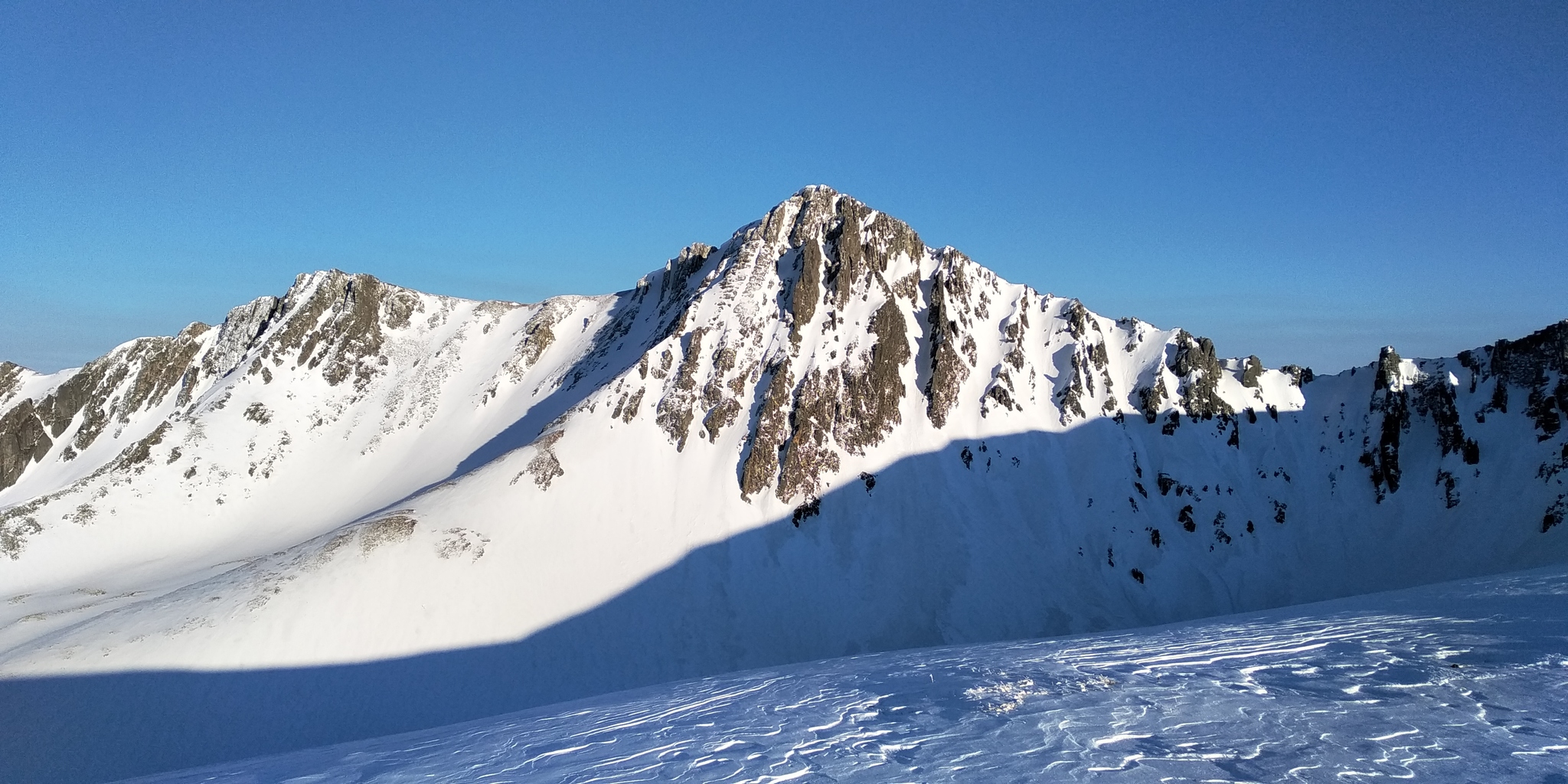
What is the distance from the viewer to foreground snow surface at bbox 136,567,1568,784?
12000 mm

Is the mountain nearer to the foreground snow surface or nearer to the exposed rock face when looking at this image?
the exposed rock face

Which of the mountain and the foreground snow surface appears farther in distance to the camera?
the mountain

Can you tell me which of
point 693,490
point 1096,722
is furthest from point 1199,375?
point 1096,722

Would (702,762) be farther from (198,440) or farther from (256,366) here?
(256,366)

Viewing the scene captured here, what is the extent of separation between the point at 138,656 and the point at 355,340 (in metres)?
62.2

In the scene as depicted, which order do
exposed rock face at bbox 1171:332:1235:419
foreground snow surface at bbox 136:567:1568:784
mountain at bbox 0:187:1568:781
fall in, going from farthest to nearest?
exposed rock face at bbox 1171:332:1235:419 < mountain at bbox 0:187:1568:781 < foreground snow surface at bbox 136:567:1568:784

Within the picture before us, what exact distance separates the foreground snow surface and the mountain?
3631cm

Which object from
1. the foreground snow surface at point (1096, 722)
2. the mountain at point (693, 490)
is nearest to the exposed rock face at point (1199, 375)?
the mountain at point (693, 490)

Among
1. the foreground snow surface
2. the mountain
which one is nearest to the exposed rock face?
the mountain

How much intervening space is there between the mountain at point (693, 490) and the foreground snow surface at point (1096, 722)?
36314 millimetres

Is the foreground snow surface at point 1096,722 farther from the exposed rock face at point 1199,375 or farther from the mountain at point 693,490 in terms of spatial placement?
the exposed rock face at point 1199,375

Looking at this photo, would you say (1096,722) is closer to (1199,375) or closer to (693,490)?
(693,490)

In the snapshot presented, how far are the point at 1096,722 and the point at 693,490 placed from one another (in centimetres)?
5854

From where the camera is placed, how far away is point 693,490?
70.9 metres
